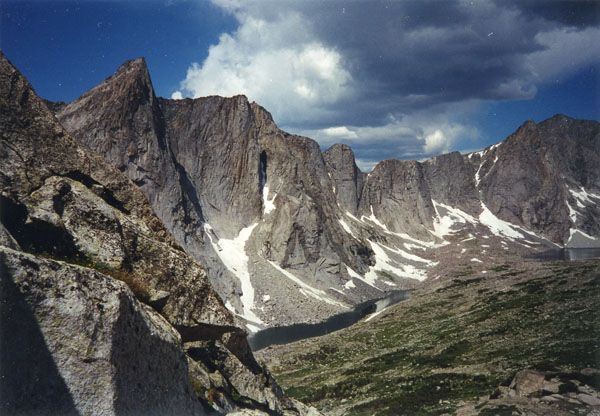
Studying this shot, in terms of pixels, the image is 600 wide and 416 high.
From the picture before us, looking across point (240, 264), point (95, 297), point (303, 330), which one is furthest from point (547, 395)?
point (240, 264)

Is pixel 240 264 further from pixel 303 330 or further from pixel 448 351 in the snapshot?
pixel 448 351

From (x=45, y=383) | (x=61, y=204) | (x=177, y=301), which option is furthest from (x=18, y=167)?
(x=45, y=383)

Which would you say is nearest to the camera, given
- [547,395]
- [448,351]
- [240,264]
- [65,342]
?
[65,342]

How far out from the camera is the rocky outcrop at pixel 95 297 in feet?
32.8

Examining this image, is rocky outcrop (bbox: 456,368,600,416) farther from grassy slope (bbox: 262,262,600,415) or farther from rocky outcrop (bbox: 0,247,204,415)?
rocky outcrop (bbox: 0,247,204,415)

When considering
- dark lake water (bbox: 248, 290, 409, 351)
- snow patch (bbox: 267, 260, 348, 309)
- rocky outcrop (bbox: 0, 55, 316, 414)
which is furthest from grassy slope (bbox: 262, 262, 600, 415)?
snow patch (bbox: 267, 260, 348, 309)

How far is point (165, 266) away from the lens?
58.1 feet

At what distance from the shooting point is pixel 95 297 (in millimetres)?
10789

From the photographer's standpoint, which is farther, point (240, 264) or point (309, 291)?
point (240, 264)

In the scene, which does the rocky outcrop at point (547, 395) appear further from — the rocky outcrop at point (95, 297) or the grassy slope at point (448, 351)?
the rocky outcrop at point (95, 297)

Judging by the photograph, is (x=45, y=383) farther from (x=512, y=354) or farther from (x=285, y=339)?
(x=285, y=339)

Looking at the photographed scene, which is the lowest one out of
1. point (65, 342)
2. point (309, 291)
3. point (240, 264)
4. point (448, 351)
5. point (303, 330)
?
point (303, 330)

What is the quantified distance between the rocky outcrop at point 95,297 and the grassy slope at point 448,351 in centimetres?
2798

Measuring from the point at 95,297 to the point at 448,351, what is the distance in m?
61.5
